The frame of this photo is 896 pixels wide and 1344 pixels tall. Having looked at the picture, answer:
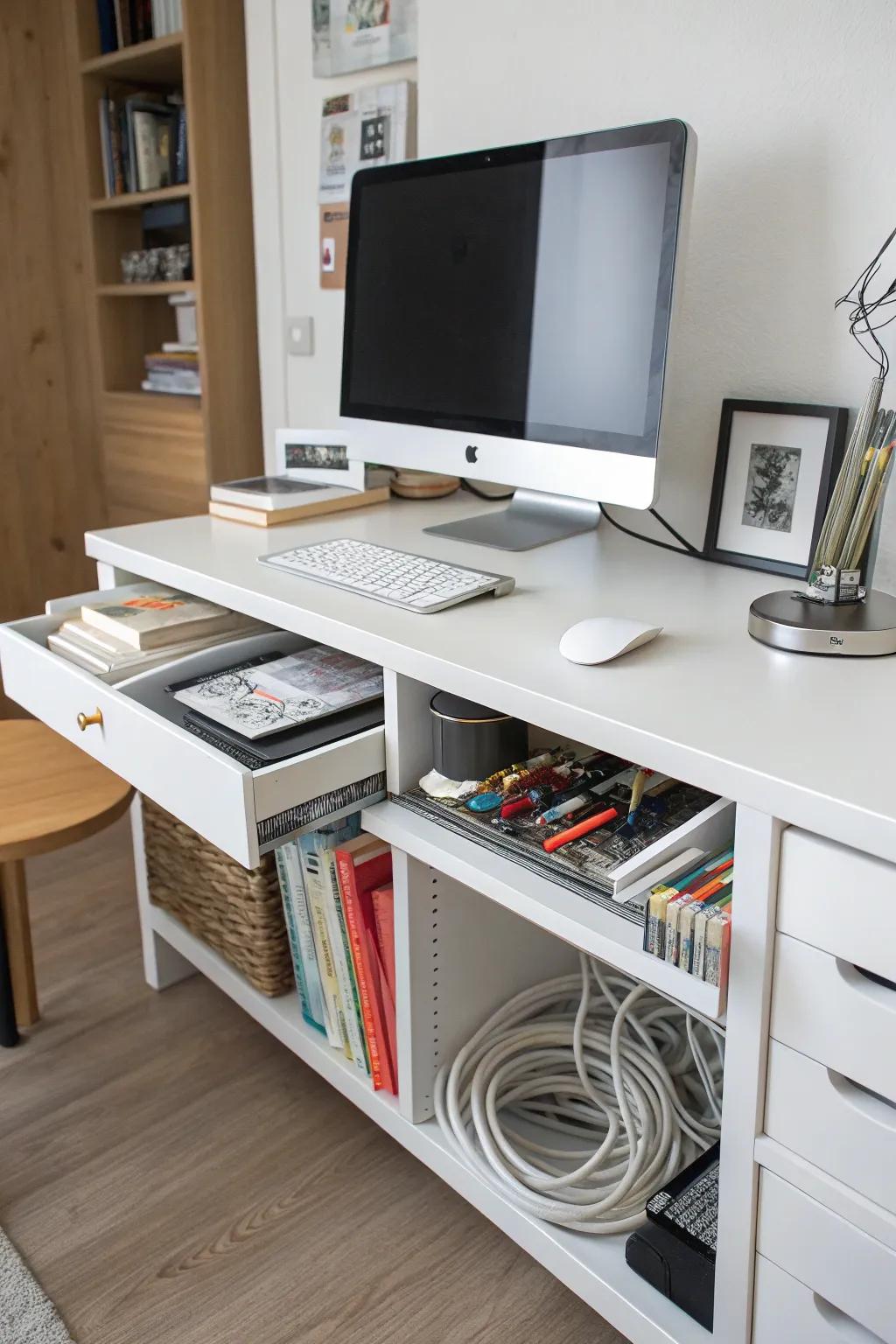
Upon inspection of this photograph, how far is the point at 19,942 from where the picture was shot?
161 cm

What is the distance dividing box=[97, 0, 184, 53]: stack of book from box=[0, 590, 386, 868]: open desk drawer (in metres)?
→ 1.56

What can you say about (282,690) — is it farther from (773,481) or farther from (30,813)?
(773,481)

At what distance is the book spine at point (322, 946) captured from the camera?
4.25 ft

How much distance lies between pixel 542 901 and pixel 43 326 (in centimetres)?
219

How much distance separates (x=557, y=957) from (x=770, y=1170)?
588 millimetres

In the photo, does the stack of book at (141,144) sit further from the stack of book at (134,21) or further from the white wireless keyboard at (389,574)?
the white wireless keyboard at (389,574)

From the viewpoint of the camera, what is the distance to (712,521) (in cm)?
133

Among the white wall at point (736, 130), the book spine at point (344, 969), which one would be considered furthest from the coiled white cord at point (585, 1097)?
the white wall at point (736, 130)

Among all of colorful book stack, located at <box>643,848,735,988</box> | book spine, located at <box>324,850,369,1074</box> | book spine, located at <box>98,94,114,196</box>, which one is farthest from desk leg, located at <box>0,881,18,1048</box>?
book spine, located at <box>98,94,114,196</box>

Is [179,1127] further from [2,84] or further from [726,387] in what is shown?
[2,84]

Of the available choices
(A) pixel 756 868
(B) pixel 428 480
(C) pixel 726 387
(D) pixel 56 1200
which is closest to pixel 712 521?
(C) pixel 726 387

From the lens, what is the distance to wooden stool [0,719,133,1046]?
138 cm

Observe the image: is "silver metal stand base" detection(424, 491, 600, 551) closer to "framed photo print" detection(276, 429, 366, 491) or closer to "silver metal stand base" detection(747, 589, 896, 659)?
"framed photo print" detection(276, 429, 366, 491)

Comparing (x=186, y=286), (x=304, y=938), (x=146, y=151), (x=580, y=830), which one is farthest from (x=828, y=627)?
(x=146, y=151)
